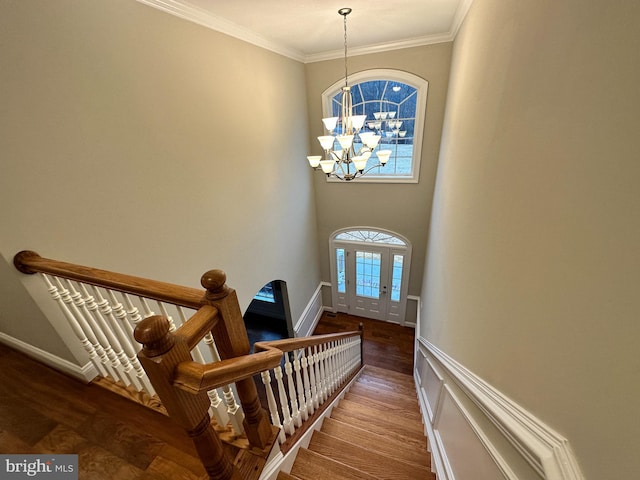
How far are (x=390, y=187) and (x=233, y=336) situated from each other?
4082 mm

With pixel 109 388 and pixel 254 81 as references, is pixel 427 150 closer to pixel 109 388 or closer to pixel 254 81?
pixel 254 81

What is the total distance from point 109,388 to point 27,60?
1.80m

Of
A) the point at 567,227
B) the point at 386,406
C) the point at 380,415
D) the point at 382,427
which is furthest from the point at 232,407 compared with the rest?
the point at 386,406

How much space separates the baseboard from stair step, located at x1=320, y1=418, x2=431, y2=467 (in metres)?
0.13

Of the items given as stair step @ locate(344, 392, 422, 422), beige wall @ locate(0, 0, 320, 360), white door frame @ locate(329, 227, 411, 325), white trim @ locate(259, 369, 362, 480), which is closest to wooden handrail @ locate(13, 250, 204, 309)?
beige wall @ locate(0, 0, 320, 360)

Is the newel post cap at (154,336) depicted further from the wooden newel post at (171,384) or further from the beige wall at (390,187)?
the beige wall at (390,187)

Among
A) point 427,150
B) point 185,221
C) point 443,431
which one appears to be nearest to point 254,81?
point 185,221

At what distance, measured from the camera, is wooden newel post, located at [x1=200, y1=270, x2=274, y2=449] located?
86cm

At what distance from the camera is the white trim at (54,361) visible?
5.17 feet

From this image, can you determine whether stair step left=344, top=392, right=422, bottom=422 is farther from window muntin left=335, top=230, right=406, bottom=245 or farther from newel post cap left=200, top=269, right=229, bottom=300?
window muntin left=335, top=230, right=406, bottom=245

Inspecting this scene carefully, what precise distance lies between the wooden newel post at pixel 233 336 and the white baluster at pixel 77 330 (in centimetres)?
107

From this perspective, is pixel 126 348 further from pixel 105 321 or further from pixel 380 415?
pixel 380 415

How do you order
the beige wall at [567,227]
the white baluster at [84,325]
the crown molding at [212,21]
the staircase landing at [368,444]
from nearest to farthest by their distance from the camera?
the beige wall at [567,227], the white baluster at [84,325], the staircase landing at [368,444], the crown molding at [212,21]

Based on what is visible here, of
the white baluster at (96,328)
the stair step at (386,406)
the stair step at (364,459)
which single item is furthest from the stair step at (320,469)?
the stair step at (386,406)
